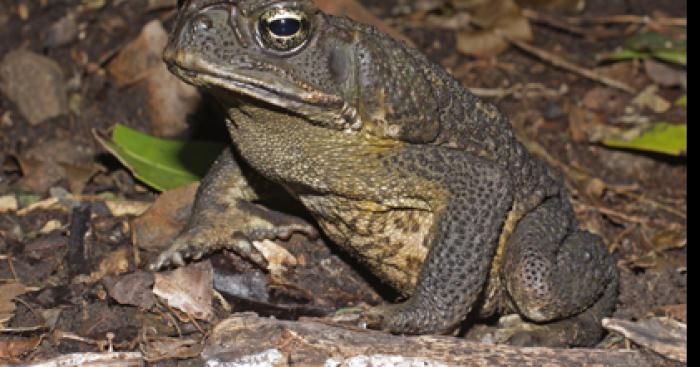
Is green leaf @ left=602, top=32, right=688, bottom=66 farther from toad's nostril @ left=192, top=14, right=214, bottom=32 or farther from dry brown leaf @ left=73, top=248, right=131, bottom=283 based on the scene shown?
toad's nostril @ left=192, top=14, right=214, bottom=32

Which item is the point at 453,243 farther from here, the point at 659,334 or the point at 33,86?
the point at 33,86

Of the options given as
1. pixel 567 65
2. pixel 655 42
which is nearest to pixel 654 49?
pixel 655 42

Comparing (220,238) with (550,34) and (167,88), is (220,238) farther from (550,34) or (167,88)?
(550,34)

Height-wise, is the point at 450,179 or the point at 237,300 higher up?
the point at 450,179

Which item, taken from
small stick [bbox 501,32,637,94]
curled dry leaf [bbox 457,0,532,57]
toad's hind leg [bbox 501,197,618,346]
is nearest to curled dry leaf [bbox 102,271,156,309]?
toad's hind leg [bbox 501,197,618,346]

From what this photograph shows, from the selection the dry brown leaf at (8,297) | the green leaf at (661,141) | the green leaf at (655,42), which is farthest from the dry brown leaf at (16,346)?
the green leaf at (655,42)

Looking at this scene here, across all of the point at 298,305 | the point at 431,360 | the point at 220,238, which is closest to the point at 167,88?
the point at 220,238

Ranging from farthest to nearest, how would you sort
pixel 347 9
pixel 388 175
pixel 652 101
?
pixel 652 101
pixel 347 9
pixel 388 175
